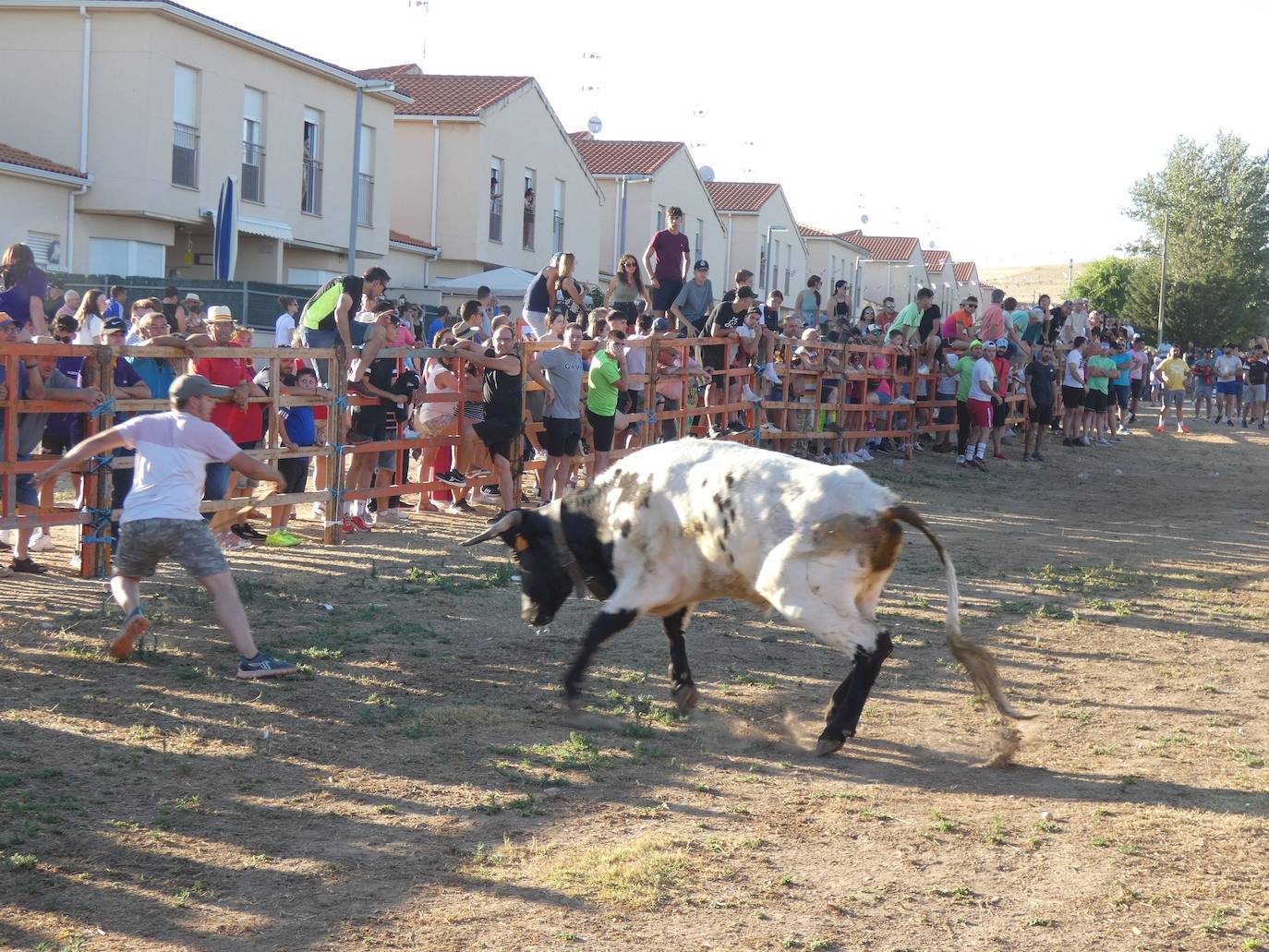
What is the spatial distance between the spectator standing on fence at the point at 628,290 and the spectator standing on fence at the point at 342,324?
479cm

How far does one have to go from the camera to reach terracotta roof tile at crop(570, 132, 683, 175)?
45656 mm

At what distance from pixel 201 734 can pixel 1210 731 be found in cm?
504

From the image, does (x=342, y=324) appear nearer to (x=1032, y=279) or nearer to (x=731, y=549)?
(x=731, y=549)

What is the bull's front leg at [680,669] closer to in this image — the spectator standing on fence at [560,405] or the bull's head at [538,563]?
the bull's head at [538,563]

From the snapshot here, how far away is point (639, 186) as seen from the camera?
4606 cm

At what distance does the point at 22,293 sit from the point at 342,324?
8.10 feet

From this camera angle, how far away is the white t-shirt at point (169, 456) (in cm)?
700

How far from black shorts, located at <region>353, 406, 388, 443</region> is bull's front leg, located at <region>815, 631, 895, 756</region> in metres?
6.46

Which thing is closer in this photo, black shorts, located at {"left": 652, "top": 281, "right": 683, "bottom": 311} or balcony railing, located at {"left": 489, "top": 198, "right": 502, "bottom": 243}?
black shorts, located at {"left": 652, "top": 281, "right": 683, "bottom": 311}

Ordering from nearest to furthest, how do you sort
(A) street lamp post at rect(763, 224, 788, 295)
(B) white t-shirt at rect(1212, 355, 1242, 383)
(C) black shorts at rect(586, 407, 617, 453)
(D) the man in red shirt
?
1. (D) the man in red shirt
2. (C) black shorts at rect(586, 407, 617, 453)
3. (B) white t-shirt at rect(1212, 355, 1242, 383)
4. (A) street lamp post at rect(763, 224, 788, 295)

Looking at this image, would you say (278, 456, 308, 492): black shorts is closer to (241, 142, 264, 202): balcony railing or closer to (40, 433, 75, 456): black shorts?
(40, 433, 75, 456): black shorts

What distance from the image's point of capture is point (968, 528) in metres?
14.6

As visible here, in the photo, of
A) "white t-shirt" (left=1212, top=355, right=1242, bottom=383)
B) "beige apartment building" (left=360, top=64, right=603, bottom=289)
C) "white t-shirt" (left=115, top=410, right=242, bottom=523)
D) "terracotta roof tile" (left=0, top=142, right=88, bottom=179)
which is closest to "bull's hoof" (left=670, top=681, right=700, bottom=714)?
"white t-shirt" (left=115, top=410, right=242, bottom=523)

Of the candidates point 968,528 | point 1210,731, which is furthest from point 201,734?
point 968,528
